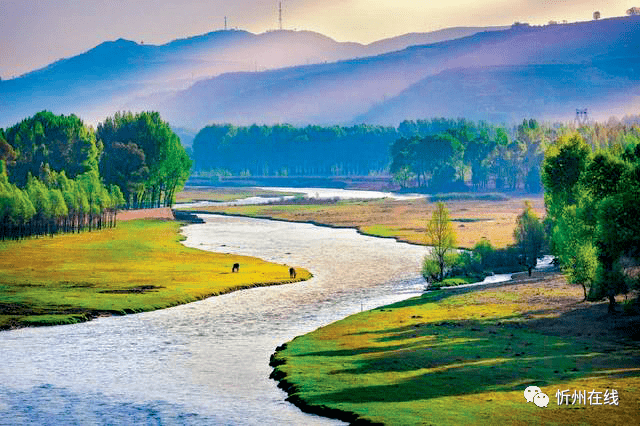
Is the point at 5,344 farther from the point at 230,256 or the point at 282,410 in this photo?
the point at 230,256

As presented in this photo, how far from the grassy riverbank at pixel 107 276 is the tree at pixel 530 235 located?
1207 inches

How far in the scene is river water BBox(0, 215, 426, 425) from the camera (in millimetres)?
62094

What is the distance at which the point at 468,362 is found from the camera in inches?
2798

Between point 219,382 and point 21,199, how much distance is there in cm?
10160

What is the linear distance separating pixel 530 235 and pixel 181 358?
232 ft

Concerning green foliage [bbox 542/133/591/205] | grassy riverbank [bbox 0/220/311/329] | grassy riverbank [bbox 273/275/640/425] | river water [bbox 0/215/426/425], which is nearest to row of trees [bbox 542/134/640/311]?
green foliage [bbox 542/133/591/205]

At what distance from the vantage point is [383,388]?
215 ft

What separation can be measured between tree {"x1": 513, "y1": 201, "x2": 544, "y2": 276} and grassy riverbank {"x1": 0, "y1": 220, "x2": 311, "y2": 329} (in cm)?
3067

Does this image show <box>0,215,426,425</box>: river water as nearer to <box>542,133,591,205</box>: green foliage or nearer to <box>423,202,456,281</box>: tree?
<box>423,202,456,281</box>: tree

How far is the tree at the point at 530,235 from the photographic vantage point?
13500 centimetres

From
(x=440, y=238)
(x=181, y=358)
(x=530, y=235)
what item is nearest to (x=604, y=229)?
(x=181, y=358)

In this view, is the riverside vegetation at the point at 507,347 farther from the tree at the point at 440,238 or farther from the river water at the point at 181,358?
the tree at the point at 440,238

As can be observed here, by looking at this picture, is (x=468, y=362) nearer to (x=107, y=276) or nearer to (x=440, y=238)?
(x=440, y=238)

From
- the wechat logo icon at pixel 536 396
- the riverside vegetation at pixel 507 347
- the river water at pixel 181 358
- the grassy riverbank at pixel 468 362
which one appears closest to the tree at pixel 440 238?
the river water at pixel 181 358
